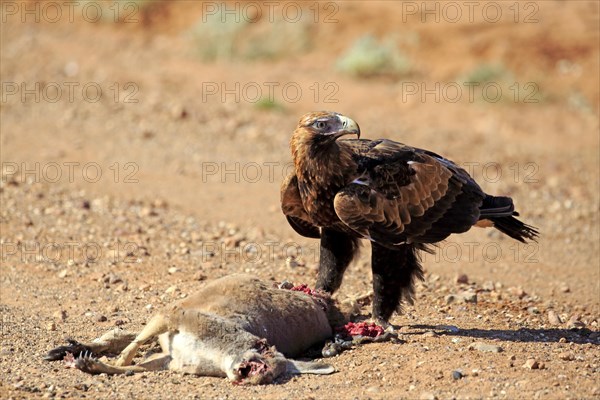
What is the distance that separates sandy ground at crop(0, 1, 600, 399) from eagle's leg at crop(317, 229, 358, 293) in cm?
64

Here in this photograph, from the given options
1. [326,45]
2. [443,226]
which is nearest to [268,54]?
[326,45]

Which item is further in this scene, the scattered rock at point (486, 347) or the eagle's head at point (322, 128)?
the eagle's head at point (322, 128)

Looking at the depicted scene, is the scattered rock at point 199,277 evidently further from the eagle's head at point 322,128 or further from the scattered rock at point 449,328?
the scattered rock at point 449,328

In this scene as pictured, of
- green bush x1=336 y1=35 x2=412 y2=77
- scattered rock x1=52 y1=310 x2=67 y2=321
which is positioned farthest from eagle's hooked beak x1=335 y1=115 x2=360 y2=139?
green bush x1=336 y1=35 x2=412 y2=77

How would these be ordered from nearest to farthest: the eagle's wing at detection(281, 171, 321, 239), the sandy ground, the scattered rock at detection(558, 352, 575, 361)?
the sandy ground, the scattered rock at detection(558, 352, 575, 361), the eagle's wing at detection(281, 171, 321, 239)

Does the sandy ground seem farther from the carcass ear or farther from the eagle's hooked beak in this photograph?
the eagle's hooked beak

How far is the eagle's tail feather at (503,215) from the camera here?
26.0 feet

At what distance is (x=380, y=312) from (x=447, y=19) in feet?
48.5

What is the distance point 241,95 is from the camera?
16438 mm

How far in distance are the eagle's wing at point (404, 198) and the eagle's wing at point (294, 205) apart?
1.75ft

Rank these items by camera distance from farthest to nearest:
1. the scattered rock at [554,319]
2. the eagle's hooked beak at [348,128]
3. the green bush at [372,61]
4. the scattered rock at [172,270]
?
the green bush at [372,61] < the scattered rock at [172,270] < the scattered rock at [554,319] < the eagle's hooked beak at [348,128]

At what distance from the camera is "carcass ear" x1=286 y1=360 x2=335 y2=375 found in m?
6.43

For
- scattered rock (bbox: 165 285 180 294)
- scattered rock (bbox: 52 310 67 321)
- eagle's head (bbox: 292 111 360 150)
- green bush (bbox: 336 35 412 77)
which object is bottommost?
scattered rock (bbox: 52 310 67 321)

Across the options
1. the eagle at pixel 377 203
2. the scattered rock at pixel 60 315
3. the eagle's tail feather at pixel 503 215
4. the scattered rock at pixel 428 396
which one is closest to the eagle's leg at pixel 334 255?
the eagle at pixel 377 203
